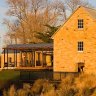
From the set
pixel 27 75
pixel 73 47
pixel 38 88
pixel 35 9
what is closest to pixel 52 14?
pixel 35 9

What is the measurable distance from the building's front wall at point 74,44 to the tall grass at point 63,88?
526 inches

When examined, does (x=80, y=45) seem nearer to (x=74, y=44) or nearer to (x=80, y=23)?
(x=74, y=44)

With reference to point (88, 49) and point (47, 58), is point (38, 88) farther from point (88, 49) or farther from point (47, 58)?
point (47, 58)

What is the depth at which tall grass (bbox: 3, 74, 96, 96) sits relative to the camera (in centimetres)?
2871

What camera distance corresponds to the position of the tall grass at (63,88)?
2871cm

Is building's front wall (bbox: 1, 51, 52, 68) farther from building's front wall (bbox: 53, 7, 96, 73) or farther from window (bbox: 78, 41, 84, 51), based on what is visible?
window (bbox: 78, 41, 84, 51)

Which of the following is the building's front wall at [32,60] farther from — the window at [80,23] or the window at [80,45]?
the window at [80,23]

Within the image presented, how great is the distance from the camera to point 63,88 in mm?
30219

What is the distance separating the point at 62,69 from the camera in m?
51.1

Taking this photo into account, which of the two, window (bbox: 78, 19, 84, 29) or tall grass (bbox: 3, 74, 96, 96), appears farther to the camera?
window (bbox: 78, 19, 84, 29)

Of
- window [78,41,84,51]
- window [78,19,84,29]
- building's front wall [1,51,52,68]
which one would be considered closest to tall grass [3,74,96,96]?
window [78,41,84,51]

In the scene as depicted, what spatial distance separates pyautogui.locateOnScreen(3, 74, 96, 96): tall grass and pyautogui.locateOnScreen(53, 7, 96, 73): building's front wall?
13362 millimetres

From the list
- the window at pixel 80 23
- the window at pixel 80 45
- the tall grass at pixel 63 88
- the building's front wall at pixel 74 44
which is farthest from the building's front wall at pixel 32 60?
the tall grass at pixel 63 88

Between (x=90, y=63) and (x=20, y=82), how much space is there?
14903 millimetres
